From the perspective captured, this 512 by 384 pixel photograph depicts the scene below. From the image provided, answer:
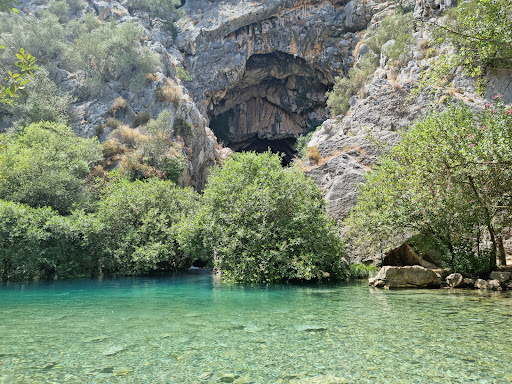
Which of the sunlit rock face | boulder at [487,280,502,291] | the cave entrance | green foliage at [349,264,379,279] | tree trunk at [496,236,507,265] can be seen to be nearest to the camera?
boulder at [487,280,502,291]

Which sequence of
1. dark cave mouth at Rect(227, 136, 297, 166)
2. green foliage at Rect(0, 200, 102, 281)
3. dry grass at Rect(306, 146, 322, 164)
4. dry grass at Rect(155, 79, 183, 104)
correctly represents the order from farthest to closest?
dark cave mouth at Rect(227, 136, 297, 166) → dry grass at Rect(155, 79, 183, 104) → dry grass at Rect(306, 146, 322, 164) → green foliage at Rect(0, 200, 102, 281)

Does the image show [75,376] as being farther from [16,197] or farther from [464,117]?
[16,197]

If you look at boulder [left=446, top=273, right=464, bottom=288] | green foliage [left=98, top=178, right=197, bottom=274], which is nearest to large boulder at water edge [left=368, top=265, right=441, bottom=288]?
boulder [left=446, top=273, right=464, bottom=288]

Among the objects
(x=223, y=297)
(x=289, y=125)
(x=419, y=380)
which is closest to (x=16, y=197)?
(x=223, y=297)

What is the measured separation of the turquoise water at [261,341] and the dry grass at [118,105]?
29640 mm

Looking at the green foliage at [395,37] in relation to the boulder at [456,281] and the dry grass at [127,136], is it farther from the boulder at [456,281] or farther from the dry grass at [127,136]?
the dry grass at [127,136]

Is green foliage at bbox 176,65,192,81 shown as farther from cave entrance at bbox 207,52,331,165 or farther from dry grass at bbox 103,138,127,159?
dry grass at bbox 103,138,127,159

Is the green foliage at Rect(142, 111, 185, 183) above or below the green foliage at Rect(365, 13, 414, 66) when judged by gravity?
below

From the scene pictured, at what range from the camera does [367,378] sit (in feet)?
15.2

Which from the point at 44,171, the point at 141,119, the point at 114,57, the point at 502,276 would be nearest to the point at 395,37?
the point at 502,276

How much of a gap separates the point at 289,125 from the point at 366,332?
4777cm

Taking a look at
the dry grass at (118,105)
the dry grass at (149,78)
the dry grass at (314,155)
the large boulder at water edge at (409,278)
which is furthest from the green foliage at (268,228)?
the dry grass at (149,78)

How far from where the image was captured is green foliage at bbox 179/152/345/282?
15.8m

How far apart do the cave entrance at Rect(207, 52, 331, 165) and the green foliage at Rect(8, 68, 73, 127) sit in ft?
65.2
